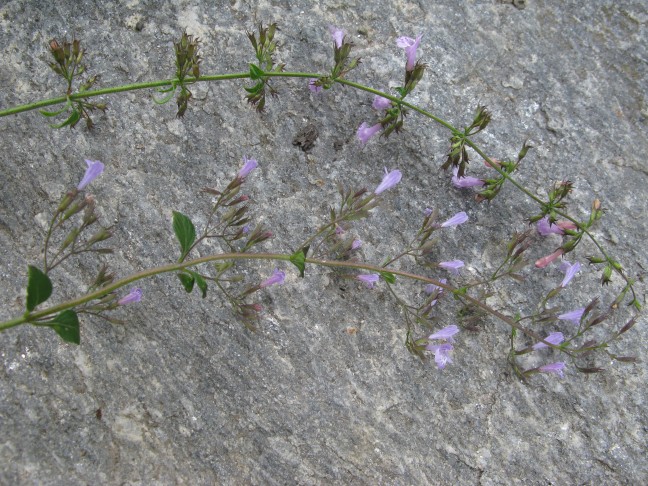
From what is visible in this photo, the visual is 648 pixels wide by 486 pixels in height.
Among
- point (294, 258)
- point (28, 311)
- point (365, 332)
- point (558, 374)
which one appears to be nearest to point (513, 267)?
→ point (558, 374)

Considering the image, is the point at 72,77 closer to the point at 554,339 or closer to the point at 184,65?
the point at 184,65

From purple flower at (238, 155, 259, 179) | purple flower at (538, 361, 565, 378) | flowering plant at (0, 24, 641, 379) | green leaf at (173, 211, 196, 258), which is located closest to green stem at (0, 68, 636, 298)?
flowering plant at (0, 24, 641, 379)

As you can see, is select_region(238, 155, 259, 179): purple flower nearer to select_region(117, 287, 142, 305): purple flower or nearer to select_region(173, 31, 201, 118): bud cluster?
select_region(173, 31, 201, 118): bud cluster

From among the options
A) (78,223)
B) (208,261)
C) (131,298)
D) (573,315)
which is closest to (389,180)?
(208,261)

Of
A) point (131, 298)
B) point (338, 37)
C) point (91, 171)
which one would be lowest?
point (131, 298)

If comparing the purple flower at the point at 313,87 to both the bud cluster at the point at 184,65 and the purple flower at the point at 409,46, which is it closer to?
the purple flower at the point at 409,46

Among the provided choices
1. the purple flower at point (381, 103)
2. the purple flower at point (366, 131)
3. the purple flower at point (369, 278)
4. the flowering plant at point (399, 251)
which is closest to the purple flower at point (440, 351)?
the flowering plant at point (399, 251)

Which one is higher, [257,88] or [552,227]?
[257,88]
